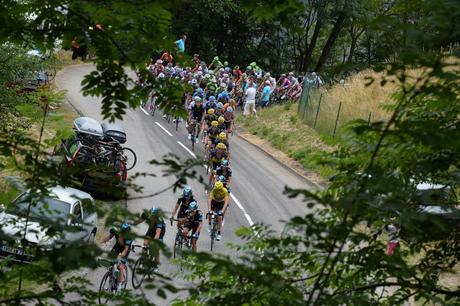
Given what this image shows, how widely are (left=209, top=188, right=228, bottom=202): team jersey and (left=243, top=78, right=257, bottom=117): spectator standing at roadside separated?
17601mm

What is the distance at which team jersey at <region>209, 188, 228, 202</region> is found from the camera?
20469mm

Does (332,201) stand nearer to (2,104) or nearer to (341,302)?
(341,302)

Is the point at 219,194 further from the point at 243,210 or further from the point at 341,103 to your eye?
the point at 341,103

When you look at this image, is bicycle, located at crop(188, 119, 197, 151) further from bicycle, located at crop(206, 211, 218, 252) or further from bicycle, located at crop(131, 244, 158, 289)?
bicycle, located at crop(131, 244, 158, 289)

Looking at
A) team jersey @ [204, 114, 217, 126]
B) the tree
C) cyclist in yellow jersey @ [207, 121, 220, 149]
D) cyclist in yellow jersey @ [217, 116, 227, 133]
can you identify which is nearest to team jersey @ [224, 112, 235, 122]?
team jersey @ [204, 114, 217, 126]

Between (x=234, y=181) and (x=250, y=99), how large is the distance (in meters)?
10.5

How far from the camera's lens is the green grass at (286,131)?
3225 cm

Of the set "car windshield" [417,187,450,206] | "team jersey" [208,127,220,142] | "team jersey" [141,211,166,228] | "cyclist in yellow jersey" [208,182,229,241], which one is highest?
"car windshield" [417,187,450,206]

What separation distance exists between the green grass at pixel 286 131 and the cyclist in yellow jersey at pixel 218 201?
1010 centimetres

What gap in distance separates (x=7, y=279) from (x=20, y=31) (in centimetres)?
176

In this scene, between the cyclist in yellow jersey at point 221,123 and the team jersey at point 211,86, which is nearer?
the cyclist in yellow jersey at point 221,123

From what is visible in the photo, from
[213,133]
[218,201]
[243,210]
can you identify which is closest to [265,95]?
[213,133]

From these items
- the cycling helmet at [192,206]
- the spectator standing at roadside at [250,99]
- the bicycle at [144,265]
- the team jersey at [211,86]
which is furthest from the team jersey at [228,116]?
the bicycle at [144,265]

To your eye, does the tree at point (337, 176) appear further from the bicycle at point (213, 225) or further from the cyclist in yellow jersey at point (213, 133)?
the cyclist in yellow jersey at point (213, 133)
